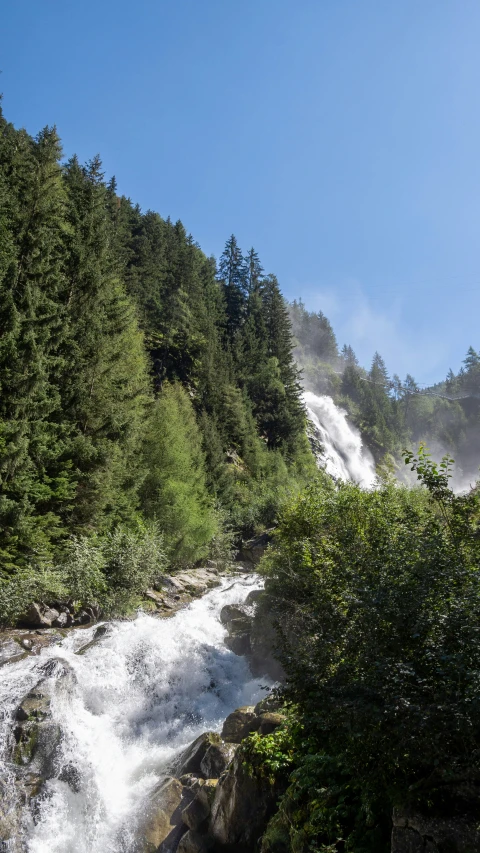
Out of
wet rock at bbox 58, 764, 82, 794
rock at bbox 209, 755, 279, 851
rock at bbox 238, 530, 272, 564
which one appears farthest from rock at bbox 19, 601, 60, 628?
rock at bbox 238, 530, 272, 564

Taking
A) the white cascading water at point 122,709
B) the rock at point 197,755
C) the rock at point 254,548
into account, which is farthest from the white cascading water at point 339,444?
the rock at point 197,755

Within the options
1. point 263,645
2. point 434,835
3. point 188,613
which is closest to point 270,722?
point 434,835

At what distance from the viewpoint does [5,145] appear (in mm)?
21391

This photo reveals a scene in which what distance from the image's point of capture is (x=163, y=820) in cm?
837

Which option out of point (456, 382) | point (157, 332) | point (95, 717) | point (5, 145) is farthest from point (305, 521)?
point (456, 382)

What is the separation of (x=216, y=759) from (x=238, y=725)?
1.00 metres

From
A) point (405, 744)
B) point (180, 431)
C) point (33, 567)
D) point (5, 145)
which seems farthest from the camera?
point (180, 431)

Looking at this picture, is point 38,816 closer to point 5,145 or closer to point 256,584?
point 256,584

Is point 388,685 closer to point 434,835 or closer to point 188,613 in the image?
point 434,835

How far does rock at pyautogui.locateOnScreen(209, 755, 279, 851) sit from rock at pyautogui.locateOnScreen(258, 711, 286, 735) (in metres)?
1.06

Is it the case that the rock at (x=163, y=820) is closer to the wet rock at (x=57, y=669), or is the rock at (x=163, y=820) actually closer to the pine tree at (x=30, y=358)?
the wet rock at (x=57, y=669)

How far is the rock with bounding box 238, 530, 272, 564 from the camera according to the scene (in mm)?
33406

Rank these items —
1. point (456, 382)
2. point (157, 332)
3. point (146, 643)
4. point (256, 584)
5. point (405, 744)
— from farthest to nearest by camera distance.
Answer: point (456, 382), point (157, 332), point (256, 584), point (146, 643), point (405, 744)

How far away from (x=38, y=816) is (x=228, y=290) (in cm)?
6343
